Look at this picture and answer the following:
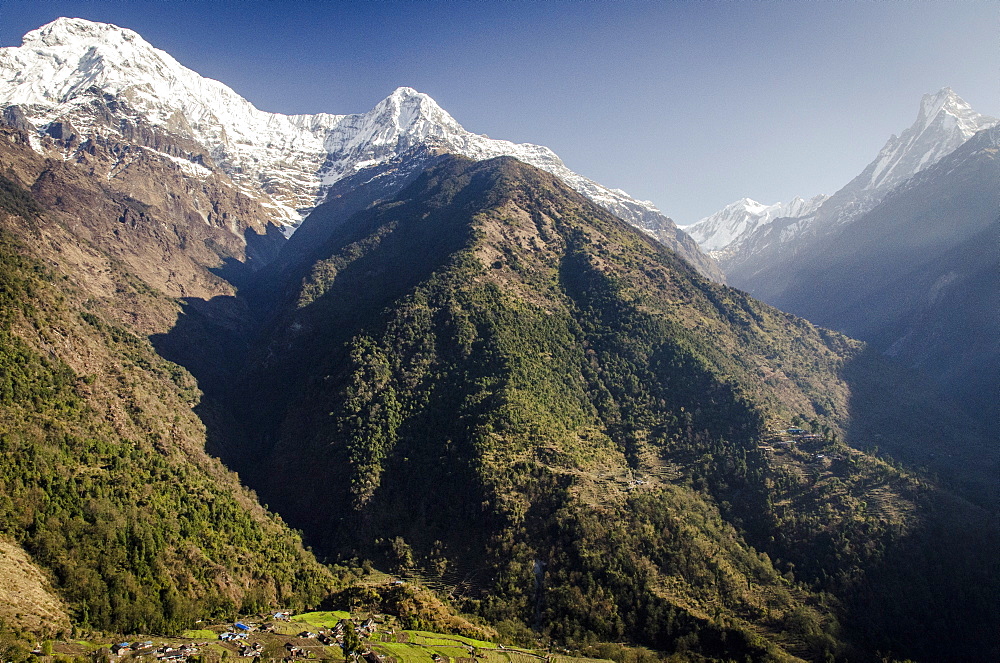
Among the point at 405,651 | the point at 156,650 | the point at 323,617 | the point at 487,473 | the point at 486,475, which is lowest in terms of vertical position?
the point at 323,617

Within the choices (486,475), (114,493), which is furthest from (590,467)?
(114,493)

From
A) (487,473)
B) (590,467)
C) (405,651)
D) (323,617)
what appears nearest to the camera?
(405,651)

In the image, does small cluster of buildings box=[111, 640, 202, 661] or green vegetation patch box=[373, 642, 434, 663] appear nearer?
small cluster of buildings box=[111, 640, 202, 661]

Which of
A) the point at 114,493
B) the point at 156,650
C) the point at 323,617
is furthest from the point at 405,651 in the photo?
the point at 114,493

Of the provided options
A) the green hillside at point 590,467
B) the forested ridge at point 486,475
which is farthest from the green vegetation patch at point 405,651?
the green hillside at point 590,467

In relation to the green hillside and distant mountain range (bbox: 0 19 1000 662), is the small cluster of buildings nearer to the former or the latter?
distant mountain range (bbox: 0 19 1000 662)

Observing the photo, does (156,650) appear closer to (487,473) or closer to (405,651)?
(405,651)

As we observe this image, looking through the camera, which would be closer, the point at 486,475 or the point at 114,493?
the point at 114,493

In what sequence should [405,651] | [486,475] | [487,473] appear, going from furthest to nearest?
[487,473] < [486,475] < [405,651]

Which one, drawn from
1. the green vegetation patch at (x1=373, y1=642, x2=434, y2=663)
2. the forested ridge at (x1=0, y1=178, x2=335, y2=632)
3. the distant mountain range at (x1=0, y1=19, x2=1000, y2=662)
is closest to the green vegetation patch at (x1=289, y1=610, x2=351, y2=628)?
the distant mountain range at (x1=0, y1=19, x2=1000, y2=662)

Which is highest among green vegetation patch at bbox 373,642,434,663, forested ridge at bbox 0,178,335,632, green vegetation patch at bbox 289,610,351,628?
forested ridge at bbox 0,178,335,632

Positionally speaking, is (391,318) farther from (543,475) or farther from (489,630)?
(489,630)

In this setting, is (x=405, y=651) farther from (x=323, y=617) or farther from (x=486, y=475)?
(x=486, y=475)

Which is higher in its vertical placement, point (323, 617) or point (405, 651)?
point (405, 651)
